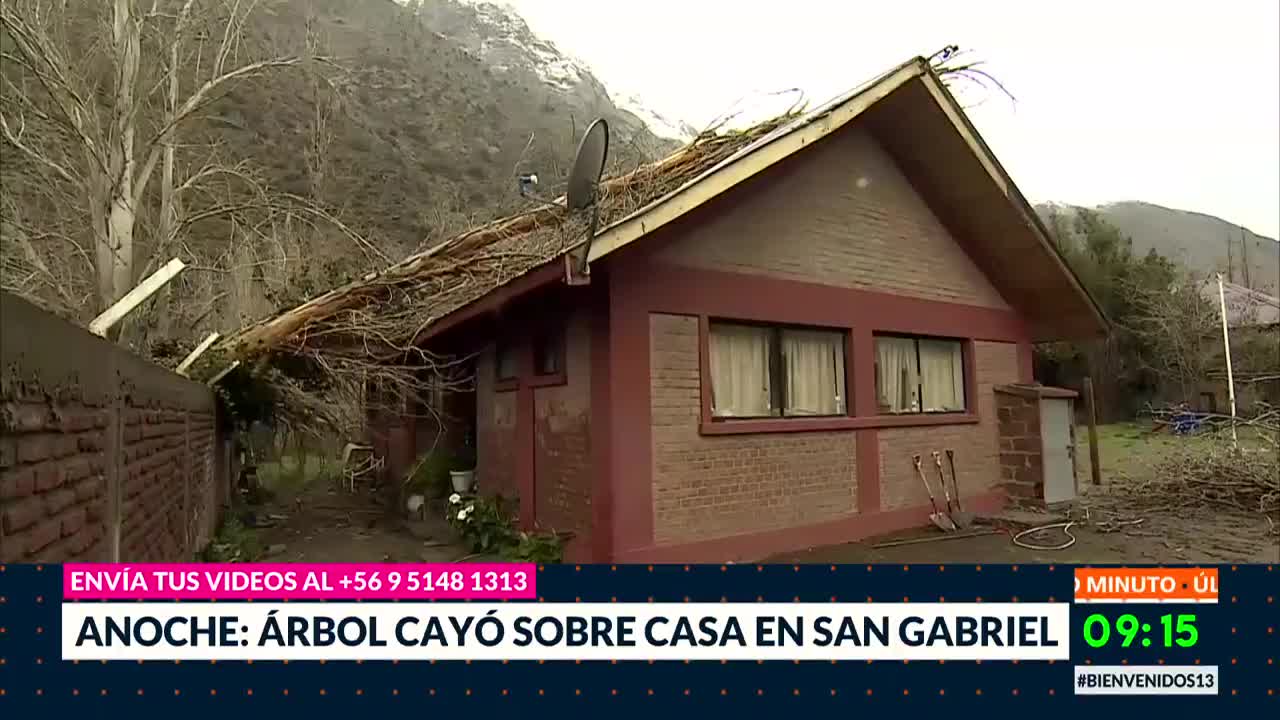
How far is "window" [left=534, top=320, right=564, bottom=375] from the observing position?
26.5ft

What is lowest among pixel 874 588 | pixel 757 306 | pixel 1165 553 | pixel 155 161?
pixel 1165 553

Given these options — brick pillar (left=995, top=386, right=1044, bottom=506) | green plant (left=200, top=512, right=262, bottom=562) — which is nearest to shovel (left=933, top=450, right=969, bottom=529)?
brick pillar (left=995, top=386, right=1044, bottom=506)

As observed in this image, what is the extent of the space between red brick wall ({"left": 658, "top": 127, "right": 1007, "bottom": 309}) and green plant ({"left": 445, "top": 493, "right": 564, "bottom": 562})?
336 cm

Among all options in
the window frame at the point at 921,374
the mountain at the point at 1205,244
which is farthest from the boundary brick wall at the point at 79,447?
the mountain at the point at 1205,244

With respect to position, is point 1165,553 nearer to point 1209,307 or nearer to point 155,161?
point 155,161

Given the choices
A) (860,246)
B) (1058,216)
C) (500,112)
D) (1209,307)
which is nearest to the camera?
(860,246)

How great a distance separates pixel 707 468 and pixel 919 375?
4.10 metres

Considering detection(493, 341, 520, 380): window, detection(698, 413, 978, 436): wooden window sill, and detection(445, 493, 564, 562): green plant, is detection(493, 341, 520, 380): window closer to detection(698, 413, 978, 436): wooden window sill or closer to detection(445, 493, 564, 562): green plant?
detection(445, 493, 564, 562): green plant

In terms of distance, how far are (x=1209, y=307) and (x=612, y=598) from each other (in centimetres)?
3612

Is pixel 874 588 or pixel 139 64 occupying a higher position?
pixel 139 64

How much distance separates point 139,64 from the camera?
1002 centimetres

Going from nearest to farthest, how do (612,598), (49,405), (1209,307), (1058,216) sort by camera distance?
1. (49,405)
2. (612,598)
3. (1209,307)
4. (1058,216)

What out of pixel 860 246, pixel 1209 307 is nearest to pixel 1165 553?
pixel 860 246

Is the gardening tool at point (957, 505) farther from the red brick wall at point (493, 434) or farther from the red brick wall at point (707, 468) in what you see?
the red brick wall at point (493, 434)
